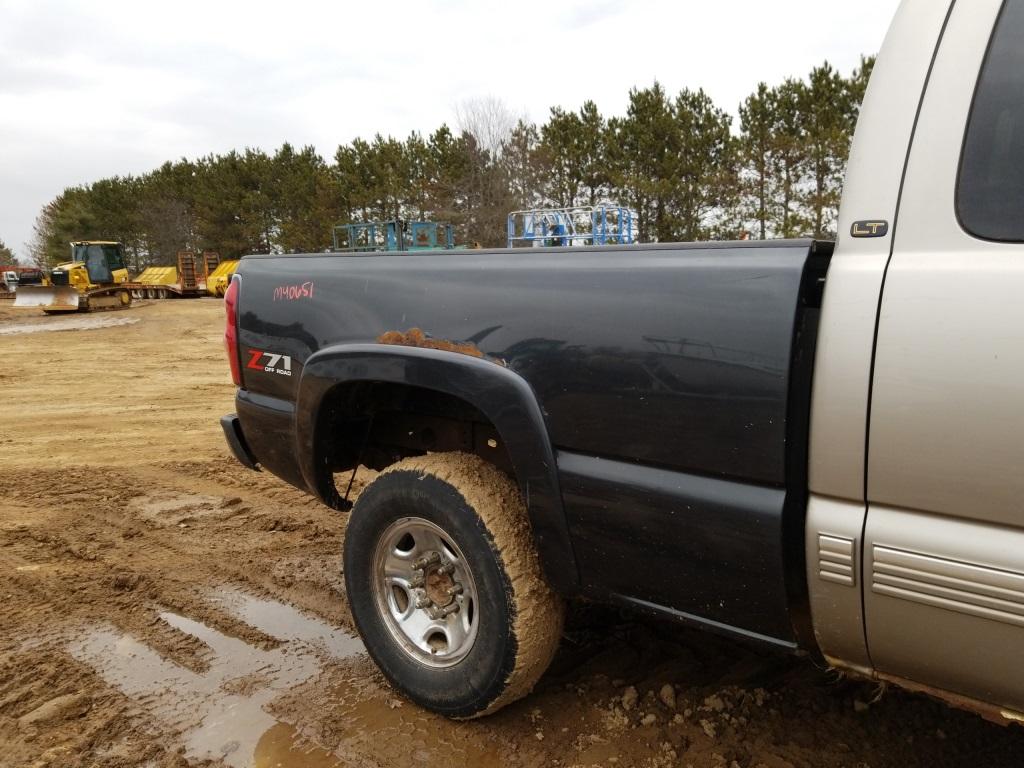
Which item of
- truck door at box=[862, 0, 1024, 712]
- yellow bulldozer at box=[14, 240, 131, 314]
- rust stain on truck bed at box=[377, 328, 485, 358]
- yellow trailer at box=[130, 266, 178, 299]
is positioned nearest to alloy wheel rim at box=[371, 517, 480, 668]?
rust stain on truck bed at box=[377, 328, 485, 358]

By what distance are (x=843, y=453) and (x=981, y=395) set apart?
29cm

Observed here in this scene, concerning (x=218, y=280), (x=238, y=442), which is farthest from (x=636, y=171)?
(x=238, y=442)

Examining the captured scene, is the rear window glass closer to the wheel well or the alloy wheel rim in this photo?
the wheel well

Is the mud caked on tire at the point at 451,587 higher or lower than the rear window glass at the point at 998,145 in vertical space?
lower

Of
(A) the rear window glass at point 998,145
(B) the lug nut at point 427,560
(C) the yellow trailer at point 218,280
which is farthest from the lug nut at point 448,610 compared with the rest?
(C) the yellow trailer at point 218,280

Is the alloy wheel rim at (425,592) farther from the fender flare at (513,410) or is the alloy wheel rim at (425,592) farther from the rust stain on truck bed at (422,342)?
the rust stain on truck bed at (422,342)

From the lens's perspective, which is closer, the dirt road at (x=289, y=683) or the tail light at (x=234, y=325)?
the dirt road at (x=289, y=683)

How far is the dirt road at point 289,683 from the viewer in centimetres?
244

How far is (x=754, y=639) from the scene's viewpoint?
1.93 m

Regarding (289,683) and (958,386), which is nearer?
(958,386)

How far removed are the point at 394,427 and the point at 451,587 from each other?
780mm

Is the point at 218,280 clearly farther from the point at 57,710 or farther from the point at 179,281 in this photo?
the point at 57,710

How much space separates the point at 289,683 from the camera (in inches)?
116

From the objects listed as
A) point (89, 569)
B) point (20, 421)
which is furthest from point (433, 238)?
point (89, 569)
